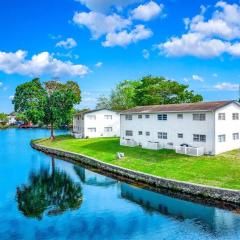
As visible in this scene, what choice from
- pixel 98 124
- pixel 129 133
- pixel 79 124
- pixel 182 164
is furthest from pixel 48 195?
pixel 79 124

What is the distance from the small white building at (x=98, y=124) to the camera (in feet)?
236

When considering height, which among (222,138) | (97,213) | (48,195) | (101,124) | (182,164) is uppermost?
(101,124)

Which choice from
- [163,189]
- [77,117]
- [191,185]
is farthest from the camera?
[77,117]

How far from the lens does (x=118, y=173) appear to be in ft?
129

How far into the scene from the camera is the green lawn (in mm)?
31453

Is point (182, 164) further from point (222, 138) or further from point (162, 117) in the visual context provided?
point (162, 117)

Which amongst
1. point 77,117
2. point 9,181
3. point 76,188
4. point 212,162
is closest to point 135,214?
point 76,188

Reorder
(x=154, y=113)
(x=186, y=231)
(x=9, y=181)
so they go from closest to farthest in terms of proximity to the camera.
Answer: (x=186, y=231) < (x=9, y=181) < (x=154, y=113)

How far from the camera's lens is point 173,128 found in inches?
1818

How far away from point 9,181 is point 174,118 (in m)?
22.9

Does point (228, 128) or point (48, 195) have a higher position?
point (228, 128)

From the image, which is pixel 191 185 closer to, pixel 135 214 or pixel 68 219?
pixel 135 214

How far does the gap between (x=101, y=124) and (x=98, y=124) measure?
0.69 metres

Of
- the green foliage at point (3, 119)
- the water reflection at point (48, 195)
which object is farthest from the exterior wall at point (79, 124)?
the green foliage at point (3, 119)
